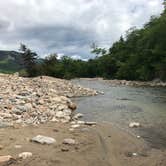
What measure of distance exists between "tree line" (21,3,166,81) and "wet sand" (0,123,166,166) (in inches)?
1733

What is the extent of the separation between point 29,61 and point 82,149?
55235 mm

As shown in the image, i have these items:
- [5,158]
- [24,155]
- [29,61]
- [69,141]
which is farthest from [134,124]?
[29,61]

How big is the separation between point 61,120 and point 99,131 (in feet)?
8.70

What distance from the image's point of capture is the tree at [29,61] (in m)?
62.4

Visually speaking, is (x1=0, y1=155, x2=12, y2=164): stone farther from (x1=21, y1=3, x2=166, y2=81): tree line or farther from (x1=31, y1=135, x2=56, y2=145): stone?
(x1=21, y1=3, x2=166, y2=81): tree line

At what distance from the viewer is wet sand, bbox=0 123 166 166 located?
8133 mm

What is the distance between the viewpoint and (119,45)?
84688mm

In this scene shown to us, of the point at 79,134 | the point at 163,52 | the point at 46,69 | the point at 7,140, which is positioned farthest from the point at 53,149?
the point at 46,69

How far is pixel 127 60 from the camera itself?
240 feet

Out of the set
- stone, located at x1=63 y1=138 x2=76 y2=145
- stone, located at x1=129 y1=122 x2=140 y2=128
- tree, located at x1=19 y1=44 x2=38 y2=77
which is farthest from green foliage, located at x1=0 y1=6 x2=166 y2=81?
stone, located at x1=63 y1=138 x2=76 y2=145

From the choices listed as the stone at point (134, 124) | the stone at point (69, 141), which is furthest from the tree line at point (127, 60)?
the stone at point (69, 141)

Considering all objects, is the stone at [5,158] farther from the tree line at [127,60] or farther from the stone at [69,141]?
the tree line at [127,60]

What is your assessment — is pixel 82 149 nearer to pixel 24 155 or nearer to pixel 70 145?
pixel 70 145

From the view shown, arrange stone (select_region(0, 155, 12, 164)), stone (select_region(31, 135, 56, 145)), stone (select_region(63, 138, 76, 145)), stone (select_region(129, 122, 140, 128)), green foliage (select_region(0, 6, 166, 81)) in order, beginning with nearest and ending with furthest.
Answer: stone (select_region(0, 155, 12, 164))
stone (select_region(31, 135, 56, 145))
stone (select_region(63, 138, 76, 145))
stone (select_region(129, 122, 140, 128))
green foliage (select_region(0, 6, 166, 81))
